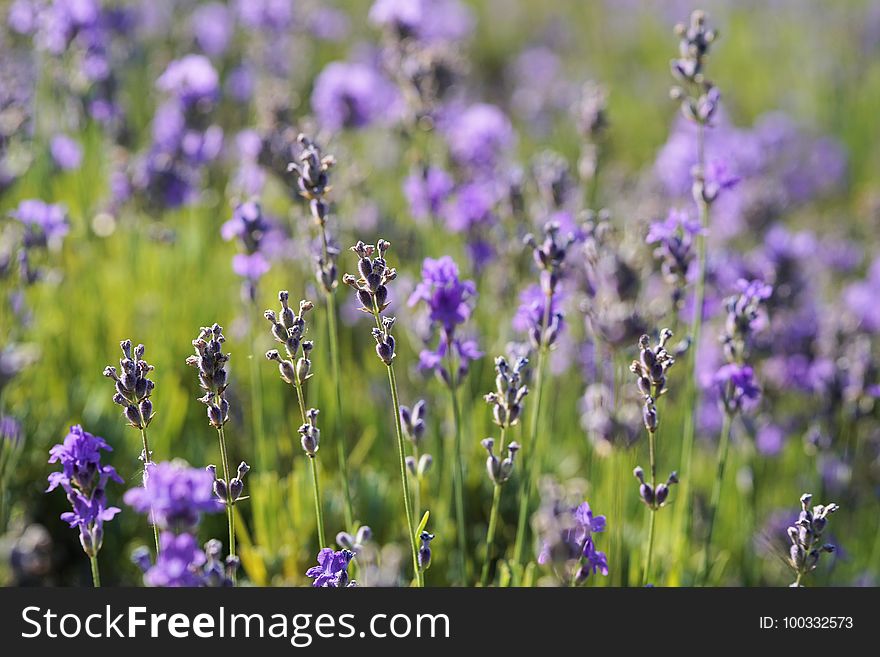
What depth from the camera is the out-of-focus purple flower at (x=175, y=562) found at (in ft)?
4.35

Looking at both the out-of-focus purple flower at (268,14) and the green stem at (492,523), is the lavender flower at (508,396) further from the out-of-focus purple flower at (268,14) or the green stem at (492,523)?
the out-of-focus purple flower at (268,14)

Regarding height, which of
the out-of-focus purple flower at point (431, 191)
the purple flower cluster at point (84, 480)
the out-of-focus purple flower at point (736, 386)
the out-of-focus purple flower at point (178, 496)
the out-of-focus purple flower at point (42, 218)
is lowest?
the out-of-focus purple flower at point (178, 496)

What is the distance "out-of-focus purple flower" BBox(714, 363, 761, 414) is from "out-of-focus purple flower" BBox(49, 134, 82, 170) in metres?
2.50

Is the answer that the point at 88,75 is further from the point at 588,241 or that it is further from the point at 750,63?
the point at 750,63

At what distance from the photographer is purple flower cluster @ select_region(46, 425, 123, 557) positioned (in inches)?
60.5

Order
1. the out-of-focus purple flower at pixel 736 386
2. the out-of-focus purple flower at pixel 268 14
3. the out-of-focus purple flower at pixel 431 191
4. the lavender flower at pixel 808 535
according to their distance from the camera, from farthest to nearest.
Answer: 1. the out-of-focus purple flower at pixel 268 14
2. the out-of-focus purple flower at pixel 431 191
3. the out-of-focus purple flower at pixel 736 386
4. the lavender flower at pixel 808 535

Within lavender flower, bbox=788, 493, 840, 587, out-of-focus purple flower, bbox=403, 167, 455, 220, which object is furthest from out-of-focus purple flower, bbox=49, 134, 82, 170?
lavender flower, bbox=788, 493, 840, 587

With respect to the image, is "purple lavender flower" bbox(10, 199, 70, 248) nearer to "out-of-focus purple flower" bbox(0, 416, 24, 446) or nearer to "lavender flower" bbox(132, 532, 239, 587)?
"out-of-focus purple flower" bbox(0, 416, 24, 446)

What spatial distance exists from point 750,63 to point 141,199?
5.94 meters

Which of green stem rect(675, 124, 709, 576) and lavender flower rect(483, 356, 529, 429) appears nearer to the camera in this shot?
lavender flower rect(483, 356, 529, 429)

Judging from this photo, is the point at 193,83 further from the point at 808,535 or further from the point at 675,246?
the point at 808,535

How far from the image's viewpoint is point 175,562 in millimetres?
1339

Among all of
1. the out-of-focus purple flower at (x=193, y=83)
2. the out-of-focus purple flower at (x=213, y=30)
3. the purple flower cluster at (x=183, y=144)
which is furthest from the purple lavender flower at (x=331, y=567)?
the out-of-focus purple flower at (x=213, y=30)

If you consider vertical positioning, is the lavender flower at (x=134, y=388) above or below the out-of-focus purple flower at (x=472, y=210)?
below
